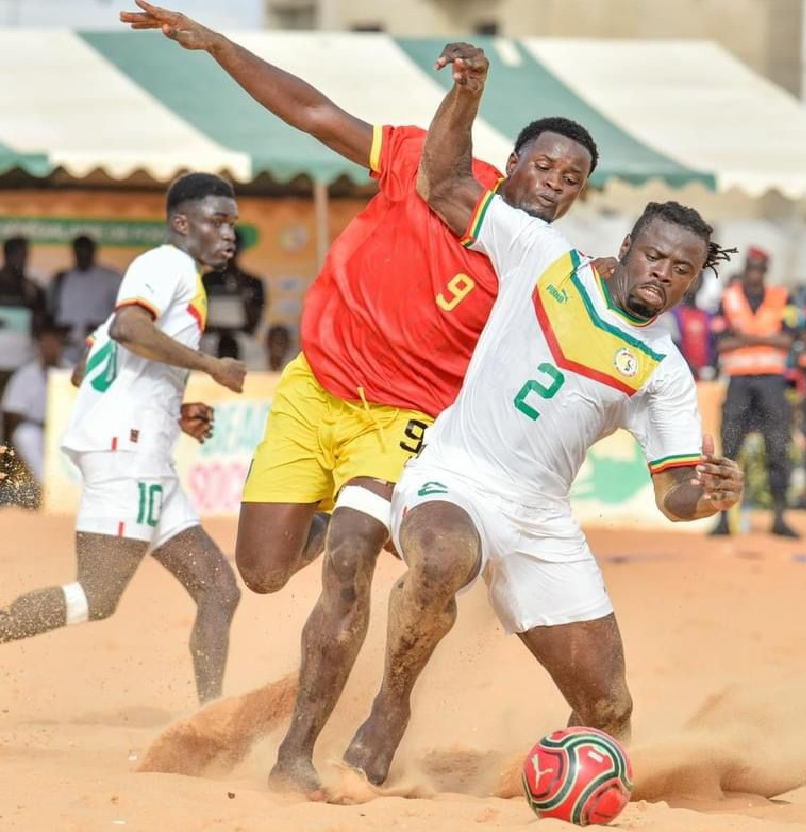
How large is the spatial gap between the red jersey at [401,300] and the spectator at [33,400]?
7.81 meters

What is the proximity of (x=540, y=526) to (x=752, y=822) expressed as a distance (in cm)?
115

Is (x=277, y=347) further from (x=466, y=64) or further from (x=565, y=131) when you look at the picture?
(x=466, y=64)

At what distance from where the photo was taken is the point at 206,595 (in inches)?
263

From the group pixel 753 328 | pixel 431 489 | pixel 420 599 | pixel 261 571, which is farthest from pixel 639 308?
Answer: pixel 753 328

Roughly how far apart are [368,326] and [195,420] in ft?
4.67

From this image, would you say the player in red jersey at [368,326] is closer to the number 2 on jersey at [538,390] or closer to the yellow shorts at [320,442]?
the yellow shorts at [320,442]

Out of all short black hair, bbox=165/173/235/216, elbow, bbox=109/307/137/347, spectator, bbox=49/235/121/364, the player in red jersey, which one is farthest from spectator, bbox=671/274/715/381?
the player in red jersey

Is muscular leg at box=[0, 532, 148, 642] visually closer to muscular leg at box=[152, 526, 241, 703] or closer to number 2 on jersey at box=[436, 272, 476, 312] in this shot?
muscular leg at box=[152, 526, 241, 703]

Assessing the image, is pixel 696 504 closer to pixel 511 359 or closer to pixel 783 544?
pixel 511 359

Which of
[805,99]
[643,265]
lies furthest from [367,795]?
[805,99]

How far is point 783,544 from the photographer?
43.9ft

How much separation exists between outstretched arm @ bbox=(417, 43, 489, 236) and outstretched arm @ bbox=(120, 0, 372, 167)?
38 cm

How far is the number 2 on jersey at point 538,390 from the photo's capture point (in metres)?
5.17

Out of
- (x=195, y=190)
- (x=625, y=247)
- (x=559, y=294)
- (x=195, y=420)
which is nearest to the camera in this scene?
(x=559, y=294)
